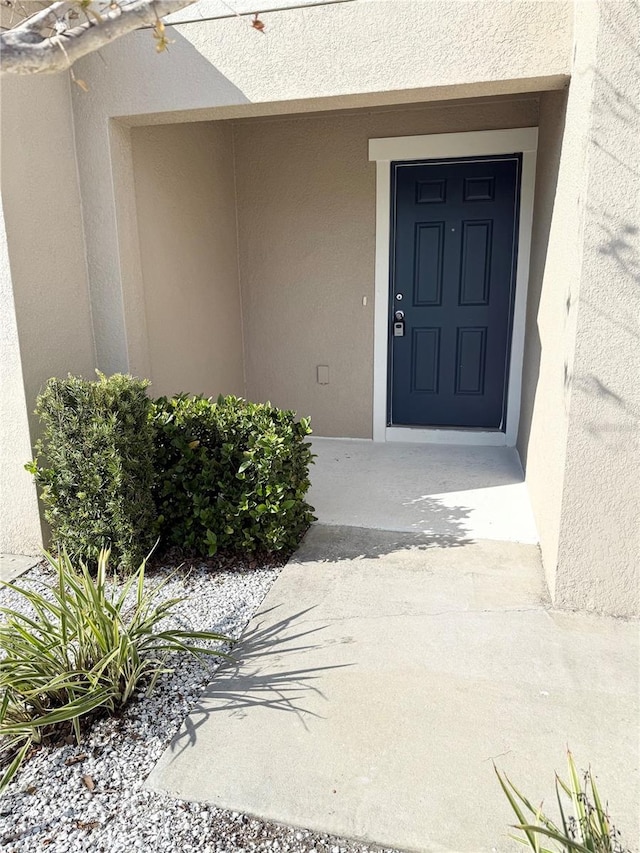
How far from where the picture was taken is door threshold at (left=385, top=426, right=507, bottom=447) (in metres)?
5.16

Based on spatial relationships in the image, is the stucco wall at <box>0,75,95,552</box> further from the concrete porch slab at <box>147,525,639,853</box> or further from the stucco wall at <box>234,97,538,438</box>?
the stucco wall at <box>234,97,538,438</box>

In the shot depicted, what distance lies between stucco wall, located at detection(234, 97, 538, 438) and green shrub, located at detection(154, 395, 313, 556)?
7.17 ft

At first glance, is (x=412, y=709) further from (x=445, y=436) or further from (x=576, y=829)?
(x=445, y=436)

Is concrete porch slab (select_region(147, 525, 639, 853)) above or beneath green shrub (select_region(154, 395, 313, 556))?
beneath

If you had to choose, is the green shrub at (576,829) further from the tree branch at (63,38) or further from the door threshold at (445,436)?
the door threshold at (445,436)

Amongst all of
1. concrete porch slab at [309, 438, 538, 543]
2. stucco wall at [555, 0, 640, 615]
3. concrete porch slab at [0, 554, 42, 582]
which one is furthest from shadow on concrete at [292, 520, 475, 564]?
concrete porch slab at [0, 554, 42, 582]

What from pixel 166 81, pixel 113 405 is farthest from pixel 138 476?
pixel 166 81

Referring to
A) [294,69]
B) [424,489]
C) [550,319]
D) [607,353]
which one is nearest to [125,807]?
[607,353]

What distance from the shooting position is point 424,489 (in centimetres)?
423

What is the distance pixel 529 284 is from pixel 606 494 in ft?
8.40

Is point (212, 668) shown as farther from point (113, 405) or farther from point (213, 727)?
point (113, 405)

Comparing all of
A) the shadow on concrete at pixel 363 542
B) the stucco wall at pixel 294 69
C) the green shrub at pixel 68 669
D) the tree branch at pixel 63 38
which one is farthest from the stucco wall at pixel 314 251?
the tree branch at pixel 63 38

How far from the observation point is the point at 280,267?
212 inches

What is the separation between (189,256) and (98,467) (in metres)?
2.23
